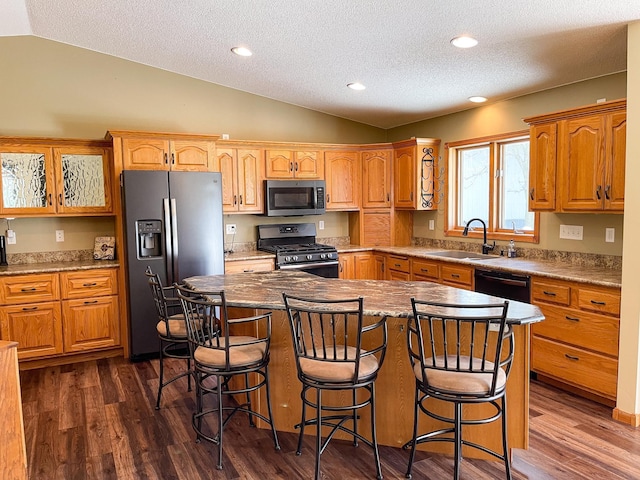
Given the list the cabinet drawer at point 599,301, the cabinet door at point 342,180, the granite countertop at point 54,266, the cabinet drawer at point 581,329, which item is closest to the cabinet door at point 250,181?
the cabinet door at point 342,180

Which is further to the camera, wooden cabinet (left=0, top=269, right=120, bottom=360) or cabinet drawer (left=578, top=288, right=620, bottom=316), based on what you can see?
wooden cabinet (left=0, top=269, right=120, bottom=360)

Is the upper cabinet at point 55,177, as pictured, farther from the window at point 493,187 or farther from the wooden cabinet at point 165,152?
the window at point 493,187

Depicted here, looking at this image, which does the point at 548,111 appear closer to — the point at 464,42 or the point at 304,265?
the point at 464,42

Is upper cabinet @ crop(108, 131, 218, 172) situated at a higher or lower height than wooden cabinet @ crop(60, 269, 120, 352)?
higher

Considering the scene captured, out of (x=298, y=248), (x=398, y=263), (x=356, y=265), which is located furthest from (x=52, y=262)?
(x=398, y=263)

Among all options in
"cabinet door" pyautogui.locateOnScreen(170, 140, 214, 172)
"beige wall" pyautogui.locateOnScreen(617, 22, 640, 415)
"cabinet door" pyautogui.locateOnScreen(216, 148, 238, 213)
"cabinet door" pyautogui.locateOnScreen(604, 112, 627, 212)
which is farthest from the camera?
"cabinet door" pyautogui.locateOnScreen(216, 148, 238, 213)

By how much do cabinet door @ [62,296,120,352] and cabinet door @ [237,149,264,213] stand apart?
168cm

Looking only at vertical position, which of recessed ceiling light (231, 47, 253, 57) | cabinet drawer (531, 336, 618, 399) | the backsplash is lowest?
cabinet drawer (531, 336, 618, 399)

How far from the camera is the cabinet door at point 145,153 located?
14.5 ft

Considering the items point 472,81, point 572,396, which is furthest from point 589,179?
point 572,396

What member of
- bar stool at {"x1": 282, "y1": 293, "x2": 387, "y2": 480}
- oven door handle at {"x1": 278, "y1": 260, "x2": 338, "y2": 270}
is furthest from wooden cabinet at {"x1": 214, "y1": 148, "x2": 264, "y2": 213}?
bar stool at {"x1": 282, "y1": 293, "x2": 387, "y2": 480}

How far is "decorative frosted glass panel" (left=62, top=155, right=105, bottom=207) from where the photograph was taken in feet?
14.8

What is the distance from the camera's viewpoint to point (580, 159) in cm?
358

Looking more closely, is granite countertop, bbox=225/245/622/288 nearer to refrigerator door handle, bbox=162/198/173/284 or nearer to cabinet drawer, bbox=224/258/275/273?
cabinet drawer, bbox=224/258/275/273
